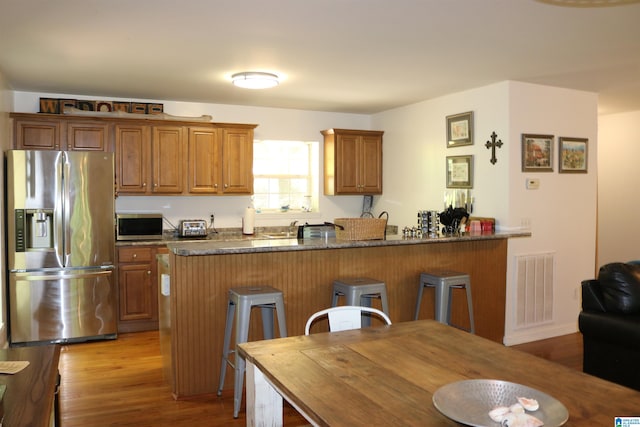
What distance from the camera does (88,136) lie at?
5.52 meters

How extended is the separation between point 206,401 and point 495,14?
10.2ft

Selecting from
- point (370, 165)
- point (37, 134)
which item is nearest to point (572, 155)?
point (370, 165)

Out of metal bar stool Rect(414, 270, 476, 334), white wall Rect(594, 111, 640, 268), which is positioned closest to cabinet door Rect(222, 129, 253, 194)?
metal bar stool Rect(414, 270, 476, 334)

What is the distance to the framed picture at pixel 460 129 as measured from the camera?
5355 mm

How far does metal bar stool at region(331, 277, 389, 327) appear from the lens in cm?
379

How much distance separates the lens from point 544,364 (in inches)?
78.2

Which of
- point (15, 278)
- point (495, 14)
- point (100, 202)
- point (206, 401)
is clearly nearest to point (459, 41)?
point (495, 14)

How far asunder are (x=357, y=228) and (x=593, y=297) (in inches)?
70.9

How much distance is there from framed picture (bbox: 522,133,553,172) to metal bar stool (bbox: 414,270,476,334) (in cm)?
148

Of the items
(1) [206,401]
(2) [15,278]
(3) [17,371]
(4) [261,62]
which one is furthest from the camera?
(2) [15,278]

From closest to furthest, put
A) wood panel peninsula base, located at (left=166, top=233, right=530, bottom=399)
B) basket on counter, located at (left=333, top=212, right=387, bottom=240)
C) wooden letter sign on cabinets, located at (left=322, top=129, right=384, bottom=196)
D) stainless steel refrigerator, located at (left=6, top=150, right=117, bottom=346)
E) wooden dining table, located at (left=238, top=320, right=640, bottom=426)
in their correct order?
1. wooden dining table, located at (left=238, top=320, right=640, bottom=426)
2. wood panel peninsula base, located at (left=166, top=233, right=530, bottom=399)
3. basket on counter, located at (left=333, top=212, right=387, bottom=240)
4. stainless steel refrigerator, located at (left=6, top=150, right=117, bottom=346)
5. wooden letter sign on cabinets, located at (left=322, top=129, right=384, bottom=196)

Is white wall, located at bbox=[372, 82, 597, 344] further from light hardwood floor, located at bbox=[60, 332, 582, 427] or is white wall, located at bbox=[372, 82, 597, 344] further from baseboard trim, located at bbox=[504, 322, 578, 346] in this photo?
light hardwood floor, located at bbox=[60, 332, 582, 427]

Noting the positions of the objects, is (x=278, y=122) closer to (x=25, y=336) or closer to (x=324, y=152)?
(x=324, y=152)

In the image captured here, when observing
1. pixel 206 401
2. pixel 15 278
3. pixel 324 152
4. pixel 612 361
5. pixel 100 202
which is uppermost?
pixel 324 152
